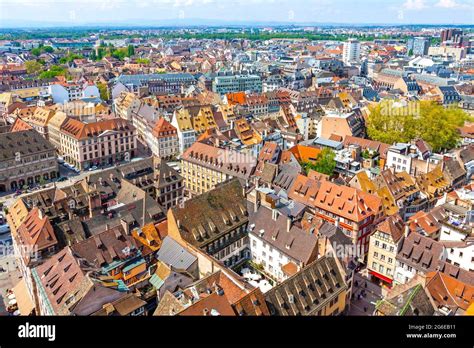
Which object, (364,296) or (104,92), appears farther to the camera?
(104,92)

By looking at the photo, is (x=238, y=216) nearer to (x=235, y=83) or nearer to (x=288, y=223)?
(x=288, y=223)

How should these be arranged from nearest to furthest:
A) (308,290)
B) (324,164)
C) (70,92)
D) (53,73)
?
(308,290)
(324,164)
(70,92)
(53,73)

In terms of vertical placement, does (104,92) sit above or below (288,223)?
above

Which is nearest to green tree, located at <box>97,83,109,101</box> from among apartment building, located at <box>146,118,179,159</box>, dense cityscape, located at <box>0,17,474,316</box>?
dense cityscape, located at <box>0,17,474,316</box>

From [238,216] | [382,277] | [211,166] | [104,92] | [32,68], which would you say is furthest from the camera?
[32,68]

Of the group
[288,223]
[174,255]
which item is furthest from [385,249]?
[174,255]

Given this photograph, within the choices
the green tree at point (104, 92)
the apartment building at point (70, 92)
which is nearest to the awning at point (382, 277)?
the apartment building at point (70, 92)
